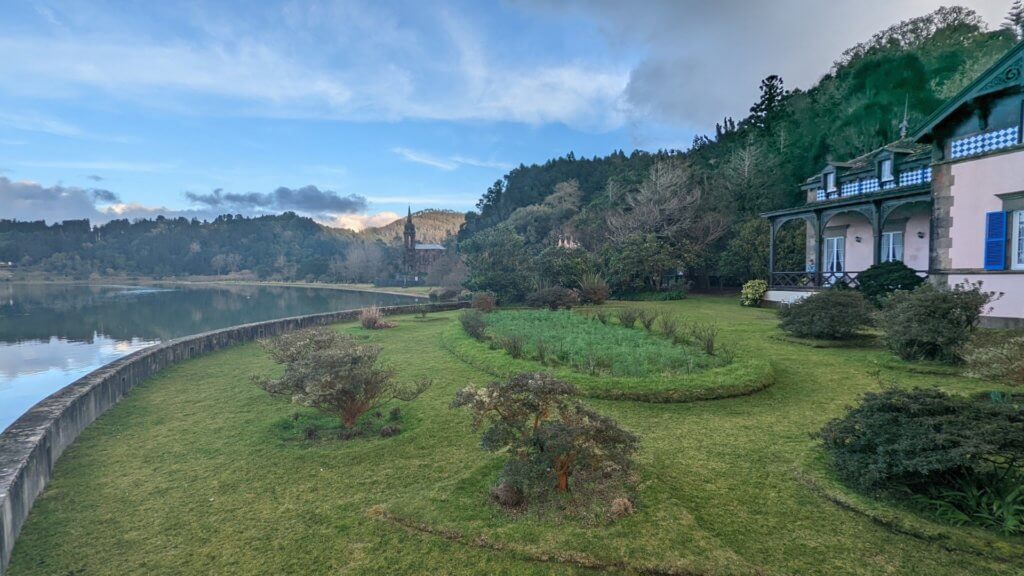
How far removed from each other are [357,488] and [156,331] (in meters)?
24.9

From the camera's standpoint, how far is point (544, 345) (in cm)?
1109

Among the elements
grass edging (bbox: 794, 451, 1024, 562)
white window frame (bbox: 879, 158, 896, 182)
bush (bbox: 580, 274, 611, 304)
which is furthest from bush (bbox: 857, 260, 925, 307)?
grass edging (bbox: 794, 451, 1024, 562)

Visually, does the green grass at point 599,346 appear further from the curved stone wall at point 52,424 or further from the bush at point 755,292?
the bush at point 755,292

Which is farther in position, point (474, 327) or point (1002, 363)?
point (474, 327)

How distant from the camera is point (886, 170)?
17.6 metres

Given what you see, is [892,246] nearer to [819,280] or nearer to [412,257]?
[819,280]

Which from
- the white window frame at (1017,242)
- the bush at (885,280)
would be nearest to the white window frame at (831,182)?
the bush at (885,280)

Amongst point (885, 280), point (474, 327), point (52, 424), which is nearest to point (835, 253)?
point (885, 280)

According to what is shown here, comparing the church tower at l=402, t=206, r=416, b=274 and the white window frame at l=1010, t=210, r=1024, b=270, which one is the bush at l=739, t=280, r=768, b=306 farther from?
the church tower at l=402, t=206, r=416, b=274

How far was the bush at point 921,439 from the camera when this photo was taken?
362cm

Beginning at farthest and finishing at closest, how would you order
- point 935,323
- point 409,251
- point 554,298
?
1. point 409,251
2. point 554,298
3. point 935,323

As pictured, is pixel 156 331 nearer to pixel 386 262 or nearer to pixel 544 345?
pixel 544 345

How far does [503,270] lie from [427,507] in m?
19.5

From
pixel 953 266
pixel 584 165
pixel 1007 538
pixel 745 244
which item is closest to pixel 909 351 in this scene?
pixel 953 266
